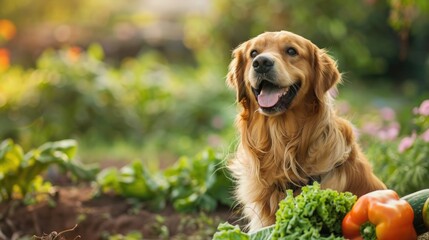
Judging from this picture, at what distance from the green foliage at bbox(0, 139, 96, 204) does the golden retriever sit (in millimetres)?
1945

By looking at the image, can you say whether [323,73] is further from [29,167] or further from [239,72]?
[29,167]

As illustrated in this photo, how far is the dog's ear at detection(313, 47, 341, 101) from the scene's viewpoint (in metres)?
5.08

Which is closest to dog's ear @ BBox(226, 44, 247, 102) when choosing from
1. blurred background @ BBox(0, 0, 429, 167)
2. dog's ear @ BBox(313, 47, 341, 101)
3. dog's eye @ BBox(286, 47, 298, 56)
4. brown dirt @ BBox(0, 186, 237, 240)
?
dog's eye @ BBox(286, 47, 298, 56)

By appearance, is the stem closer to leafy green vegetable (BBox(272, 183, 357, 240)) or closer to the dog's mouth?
leafy green vegetable (BBox(272, 183, 357, 240))

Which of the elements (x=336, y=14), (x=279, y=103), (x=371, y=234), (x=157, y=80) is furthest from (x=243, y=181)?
(x=336, y=14)

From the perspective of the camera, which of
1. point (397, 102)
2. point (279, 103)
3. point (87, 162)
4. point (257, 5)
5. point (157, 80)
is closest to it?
point (279, 103)

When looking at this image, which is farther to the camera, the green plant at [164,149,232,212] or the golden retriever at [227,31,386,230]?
the green plant at [164,149,232,212]

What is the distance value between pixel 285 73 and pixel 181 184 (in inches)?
83.2

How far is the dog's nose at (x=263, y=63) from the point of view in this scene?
487cm

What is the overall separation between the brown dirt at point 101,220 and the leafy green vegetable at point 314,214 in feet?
6.83

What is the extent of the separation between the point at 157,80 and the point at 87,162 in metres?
2.68

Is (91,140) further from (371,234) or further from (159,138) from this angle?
(371,234)

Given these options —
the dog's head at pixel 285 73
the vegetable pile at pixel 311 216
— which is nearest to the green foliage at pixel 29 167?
the dog's head at pixel 285 73

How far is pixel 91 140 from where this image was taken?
10875 mm
